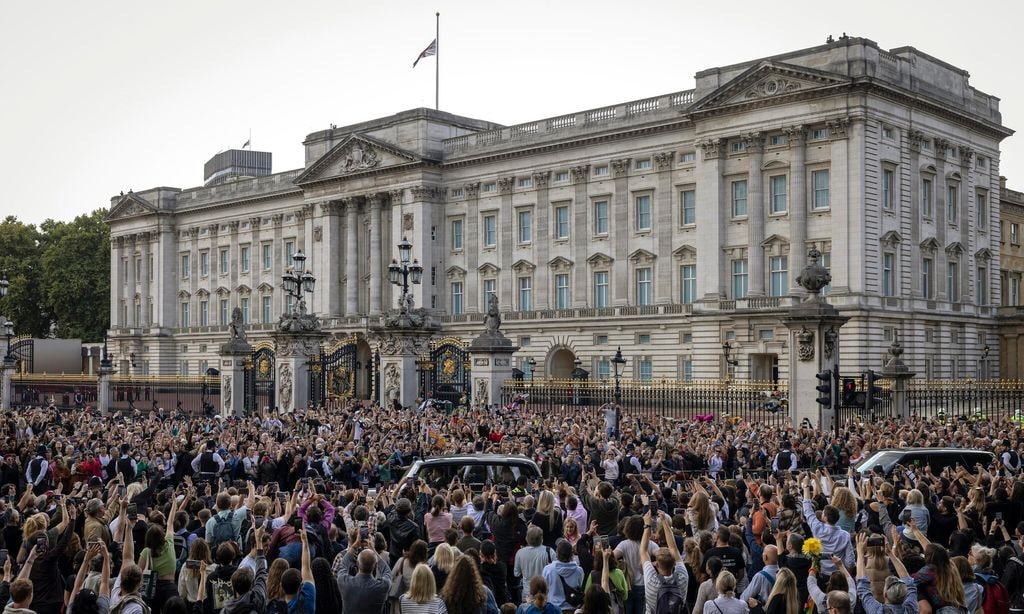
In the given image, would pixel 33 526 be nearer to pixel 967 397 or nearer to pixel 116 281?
pixel 967 397

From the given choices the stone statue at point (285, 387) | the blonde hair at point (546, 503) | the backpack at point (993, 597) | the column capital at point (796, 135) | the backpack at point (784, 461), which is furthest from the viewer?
the column capital at point (796, 135)

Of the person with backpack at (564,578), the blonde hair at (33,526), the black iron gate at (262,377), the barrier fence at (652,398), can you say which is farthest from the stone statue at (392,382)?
the person with backpack at (564,578)

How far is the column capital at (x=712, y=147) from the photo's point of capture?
2357 inches

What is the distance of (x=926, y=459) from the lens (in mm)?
20875

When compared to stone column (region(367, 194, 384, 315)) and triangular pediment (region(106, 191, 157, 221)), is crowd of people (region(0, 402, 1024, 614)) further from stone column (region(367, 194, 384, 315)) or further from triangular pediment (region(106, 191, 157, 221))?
triangular pediment (region(106, 191, 157, 221))

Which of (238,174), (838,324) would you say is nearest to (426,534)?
(838,324)

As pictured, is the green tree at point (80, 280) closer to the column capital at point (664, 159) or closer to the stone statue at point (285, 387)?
the column capital at point (664, 159)

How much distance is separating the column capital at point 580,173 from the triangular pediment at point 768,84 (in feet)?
31.0

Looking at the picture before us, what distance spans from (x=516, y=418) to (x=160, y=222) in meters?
70.6

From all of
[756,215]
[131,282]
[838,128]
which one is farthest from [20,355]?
[838,128]

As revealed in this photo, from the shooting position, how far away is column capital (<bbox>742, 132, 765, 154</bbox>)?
58250 millimetres

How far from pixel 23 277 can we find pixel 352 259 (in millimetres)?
42699

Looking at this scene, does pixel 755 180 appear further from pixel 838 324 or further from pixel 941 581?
pixel 941 581

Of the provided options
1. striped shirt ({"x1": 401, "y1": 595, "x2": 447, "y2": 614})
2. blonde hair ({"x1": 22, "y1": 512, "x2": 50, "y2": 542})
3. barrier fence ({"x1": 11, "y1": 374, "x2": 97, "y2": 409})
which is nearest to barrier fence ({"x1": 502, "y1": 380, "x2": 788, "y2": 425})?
blonde hair ({"x1": 22, "y1": 512, "x2": 50, "y2": 542})
